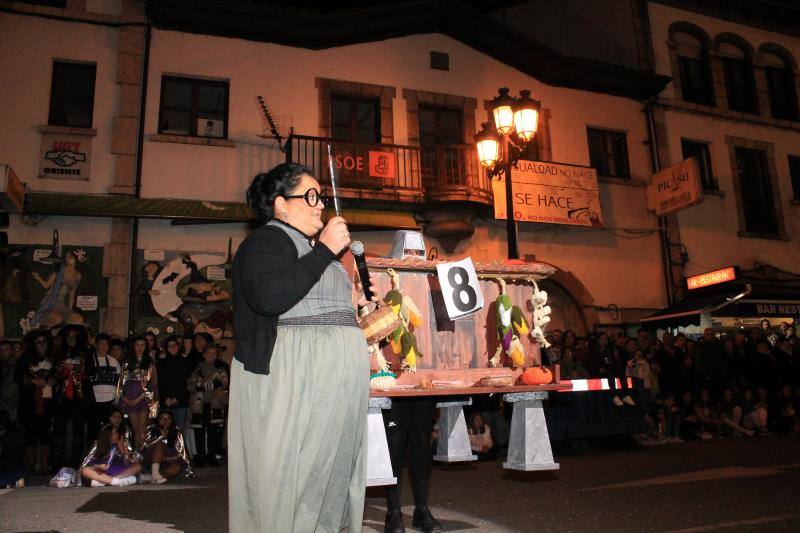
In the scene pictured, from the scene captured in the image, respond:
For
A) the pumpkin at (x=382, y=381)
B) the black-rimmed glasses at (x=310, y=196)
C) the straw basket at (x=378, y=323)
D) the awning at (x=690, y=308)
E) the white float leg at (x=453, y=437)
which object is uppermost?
the awning at (x=690, y=308)

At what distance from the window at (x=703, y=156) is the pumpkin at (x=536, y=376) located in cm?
1527

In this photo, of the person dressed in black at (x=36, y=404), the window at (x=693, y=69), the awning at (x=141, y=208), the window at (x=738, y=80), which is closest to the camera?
the person dressed in black at (x=36, y=404)

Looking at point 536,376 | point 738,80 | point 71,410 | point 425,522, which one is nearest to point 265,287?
point 425,522

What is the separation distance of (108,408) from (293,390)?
807cm

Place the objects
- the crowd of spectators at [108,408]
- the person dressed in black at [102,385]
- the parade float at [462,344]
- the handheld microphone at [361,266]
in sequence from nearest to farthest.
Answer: the handheld microphone at [361,266] < the parade float at [462,344] < the crowd of spectators at [108,408] < the person dressed in black at [102,385]

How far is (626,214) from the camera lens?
16516 millimetres

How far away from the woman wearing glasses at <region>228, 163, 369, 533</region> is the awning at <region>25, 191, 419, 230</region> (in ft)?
34.1

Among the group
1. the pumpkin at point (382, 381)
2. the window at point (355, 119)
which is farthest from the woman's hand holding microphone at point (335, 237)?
the window at point (355, 119)

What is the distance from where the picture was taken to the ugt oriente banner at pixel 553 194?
14.4 metres

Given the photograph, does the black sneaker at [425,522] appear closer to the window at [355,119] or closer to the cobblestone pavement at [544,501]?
the cobblestone pavement at [544,501]

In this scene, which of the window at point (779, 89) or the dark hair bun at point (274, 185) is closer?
the dark hair bun at point (274, 185)

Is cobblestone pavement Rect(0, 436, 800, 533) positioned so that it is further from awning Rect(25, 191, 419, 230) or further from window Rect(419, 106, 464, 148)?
window Rect(419, 106, 464, 148)

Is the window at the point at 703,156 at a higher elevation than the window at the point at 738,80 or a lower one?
lower

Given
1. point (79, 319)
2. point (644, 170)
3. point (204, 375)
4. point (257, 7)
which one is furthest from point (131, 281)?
point (644, 170)
